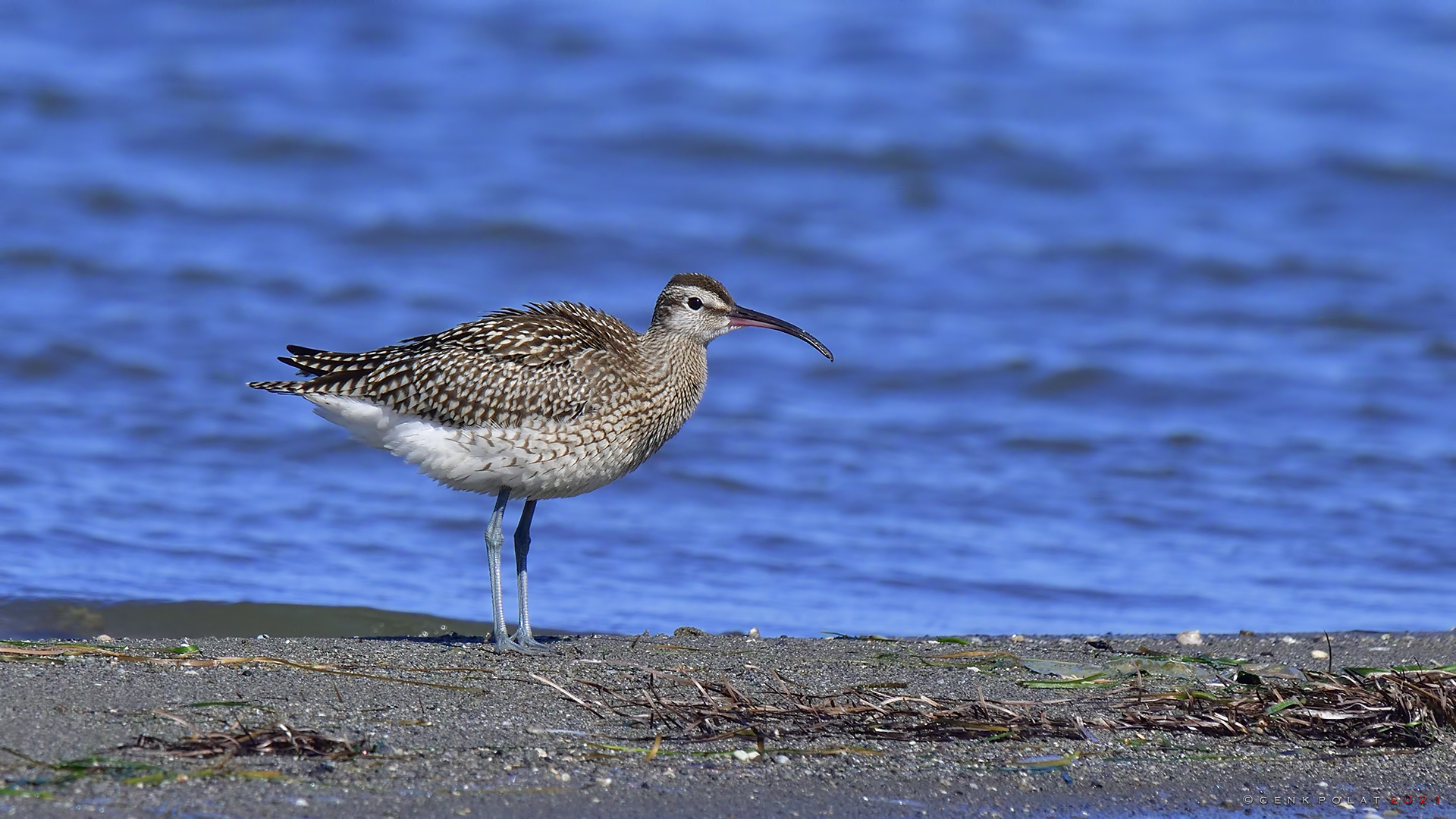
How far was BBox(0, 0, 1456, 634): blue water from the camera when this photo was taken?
9.36m

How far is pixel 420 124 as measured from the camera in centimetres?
1822

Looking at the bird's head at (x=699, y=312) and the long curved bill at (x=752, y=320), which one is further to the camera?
the long curved bill at (x=752, y=320)

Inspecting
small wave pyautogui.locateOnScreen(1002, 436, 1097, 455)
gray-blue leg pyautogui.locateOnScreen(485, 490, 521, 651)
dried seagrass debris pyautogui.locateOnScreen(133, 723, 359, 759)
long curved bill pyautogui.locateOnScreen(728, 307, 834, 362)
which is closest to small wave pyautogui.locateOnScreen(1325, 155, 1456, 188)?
small wave pyautogui.locateOnScreen(1002, 436, 1097, 455)

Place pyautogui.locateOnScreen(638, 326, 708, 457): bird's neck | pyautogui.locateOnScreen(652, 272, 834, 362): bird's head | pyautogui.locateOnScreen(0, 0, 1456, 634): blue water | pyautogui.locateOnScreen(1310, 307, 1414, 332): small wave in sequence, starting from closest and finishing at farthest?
pyautogui.locateOnScreen(638, 326, 708, 457): bird's neck, pyautogui.locateOnScreen(652, 272, 834, 362): bird's head, pyautogui.locateOnScreen(0, 0, 1456, 634): blue water, pyautogui.locateOnScreen(1310, 307, 1414, 332): small wave

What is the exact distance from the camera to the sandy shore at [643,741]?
480 cm

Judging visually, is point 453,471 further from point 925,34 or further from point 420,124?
point 925,34

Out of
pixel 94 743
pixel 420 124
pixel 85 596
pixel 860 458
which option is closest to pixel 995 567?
pixel 860 458

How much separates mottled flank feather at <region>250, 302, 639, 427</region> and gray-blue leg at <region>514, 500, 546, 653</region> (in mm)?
762

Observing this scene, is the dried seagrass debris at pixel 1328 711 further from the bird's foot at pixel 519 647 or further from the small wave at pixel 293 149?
the small wave at pixel 293 149

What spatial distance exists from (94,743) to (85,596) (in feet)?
10.9

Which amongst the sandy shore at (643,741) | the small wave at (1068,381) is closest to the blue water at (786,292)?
the small wave at (1068,381)

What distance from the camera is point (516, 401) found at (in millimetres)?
7145

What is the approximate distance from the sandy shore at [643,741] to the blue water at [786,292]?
207cm

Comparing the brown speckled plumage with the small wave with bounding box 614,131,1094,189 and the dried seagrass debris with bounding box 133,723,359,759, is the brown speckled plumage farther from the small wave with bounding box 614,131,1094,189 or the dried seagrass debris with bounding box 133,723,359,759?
the small wave with bounding box 614,131,1094,189
